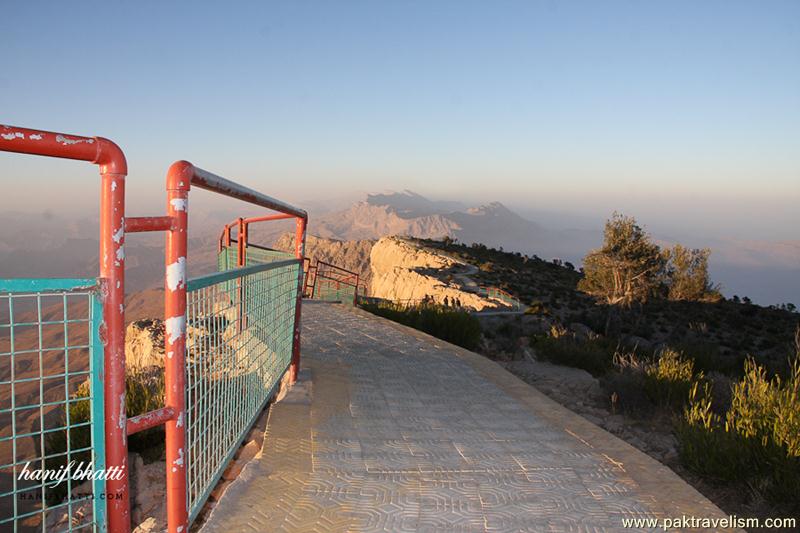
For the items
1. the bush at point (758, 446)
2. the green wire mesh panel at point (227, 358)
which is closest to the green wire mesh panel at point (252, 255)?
the green wire mesh panel at point (227, 358)

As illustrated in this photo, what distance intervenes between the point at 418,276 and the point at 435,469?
38.8 meters

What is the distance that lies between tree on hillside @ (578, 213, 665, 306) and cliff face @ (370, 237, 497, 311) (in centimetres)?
784

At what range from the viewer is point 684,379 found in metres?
7.19

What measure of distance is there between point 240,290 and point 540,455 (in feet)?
8.52

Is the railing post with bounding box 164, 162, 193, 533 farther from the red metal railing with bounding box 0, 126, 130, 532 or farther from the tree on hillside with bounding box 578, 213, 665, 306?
the tree on hillside with bounding box 578, 213, 665, 306

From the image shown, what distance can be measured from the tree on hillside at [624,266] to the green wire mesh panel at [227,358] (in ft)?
104

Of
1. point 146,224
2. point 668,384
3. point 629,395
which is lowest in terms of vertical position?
point 629,395

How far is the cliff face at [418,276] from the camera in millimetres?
33938

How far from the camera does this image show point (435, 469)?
12.9 ft

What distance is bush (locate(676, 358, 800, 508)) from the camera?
168 inches

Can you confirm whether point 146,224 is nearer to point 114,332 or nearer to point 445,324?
point 114,332

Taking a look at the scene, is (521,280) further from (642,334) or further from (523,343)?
(523,343)

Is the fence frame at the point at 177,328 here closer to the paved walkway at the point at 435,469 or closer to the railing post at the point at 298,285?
the paved walkway at the point at 435,469

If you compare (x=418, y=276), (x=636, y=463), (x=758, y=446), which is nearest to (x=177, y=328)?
(x=636, y=463)
